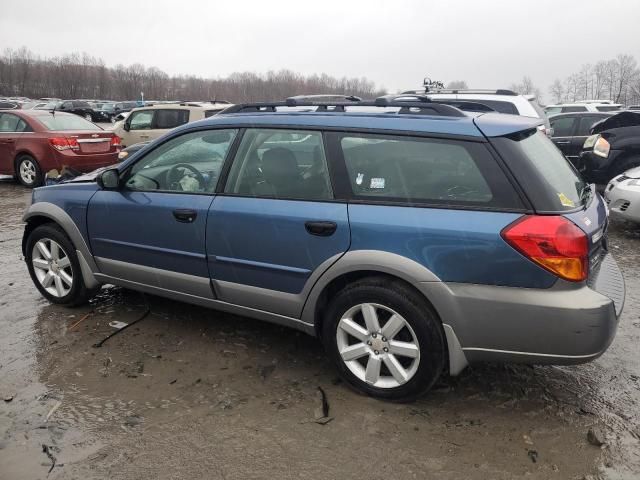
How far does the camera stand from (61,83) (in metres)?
91.5

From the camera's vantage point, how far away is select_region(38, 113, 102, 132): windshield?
10.1m

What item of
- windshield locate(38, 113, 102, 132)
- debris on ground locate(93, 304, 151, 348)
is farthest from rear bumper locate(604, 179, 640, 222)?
windshield locate(38, 113, 102, 132)

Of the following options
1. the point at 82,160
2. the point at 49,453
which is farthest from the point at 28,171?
the point at 49,453

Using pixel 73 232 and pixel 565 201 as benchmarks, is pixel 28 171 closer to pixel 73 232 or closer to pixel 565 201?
pixel 73 232

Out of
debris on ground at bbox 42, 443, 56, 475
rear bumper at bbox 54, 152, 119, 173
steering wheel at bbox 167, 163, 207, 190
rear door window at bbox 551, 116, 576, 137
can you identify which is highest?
rear door window at bbox 551, 116, 576, 137

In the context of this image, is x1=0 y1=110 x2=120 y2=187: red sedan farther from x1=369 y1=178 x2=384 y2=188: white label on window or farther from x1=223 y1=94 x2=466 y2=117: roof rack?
x1=369 y1=178 x2=384 y2=188: white label on window

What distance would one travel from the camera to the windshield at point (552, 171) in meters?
2.63

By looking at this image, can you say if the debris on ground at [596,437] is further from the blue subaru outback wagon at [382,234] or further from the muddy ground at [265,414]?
the blue subaru outback wagon at [382,234]

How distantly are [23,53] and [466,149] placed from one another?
12692 centimetres

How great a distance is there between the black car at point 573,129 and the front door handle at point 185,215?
9.26 meters

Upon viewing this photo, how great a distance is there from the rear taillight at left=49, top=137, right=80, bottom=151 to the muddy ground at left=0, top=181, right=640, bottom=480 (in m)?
6.66

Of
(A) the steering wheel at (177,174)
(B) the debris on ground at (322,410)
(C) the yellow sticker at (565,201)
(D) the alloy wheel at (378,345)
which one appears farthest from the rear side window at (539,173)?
(A) the steering wheel at (177,174)

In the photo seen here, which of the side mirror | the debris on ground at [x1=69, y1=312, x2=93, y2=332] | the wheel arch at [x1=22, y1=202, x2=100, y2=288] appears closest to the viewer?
the side mirror

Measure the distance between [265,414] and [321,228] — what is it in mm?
1040
